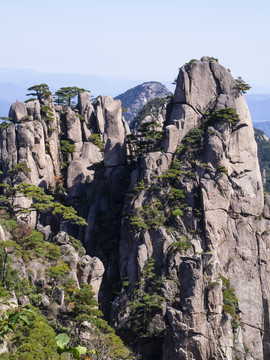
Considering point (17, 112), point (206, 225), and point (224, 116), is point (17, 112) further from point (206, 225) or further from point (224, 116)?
point (206, 225)

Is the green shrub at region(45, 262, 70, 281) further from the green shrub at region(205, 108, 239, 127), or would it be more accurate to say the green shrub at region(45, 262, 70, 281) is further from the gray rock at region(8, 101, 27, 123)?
the gray rock at region(8, 101, 27, 123)

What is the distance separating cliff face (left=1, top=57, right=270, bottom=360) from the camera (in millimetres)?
30859

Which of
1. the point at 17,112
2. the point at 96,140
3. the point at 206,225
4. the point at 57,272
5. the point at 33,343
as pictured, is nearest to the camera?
the point at 33,343

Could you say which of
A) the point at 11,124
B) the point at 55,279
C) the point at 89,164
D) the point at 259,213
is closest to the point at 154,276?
the point at 55,279

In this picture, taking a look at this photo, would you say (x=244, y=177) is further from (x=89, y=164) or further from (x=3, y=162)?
(x=3, y=162)

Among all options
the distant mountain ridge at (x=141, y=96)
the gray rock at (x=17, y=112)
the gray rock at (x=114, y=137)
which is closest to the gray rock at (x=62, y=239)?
the gray rock at (x=114, y=137)

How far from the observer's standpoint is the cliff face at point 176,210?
1215 inches

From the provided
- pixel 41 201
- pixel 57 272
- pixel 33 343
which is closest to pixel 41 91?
pixel 41 201

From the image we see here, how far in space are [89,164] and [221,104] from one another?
50.6 ft

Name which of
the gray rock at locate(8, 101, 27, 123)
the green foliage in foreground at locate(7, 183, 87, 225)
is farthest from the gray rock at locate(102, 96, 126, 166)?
the gray rock at locate(8, 101, 27, 123)

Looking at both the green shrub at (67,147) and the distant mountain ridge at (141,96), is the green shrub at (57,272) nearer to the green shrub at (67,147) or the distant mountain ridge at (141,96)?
the green shrub at (67,147)

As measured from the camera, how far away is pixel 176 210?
37.9 metres

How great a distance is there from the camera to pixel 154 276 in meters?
35.3

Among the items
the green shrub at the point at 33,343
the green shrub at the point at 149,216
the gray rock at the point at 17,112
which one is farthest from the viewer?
the gray rock at the point at 17,112
